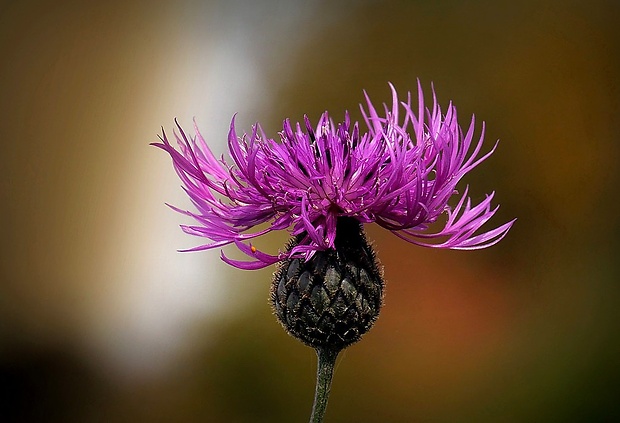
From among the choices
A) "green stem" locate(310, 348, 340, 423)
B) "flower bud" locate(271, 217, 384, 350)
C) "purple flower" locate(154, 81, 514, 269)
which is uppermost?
"purple flower" locate(154, 81, 514, 269)

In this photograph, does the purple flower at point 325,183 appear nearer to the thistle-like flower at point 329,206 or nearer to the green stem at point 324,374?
the thistle-like flower at point 329,206

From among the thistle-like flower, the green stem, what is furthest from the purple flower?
the green stem

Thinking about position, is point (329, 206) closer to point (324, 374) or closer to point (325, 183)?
point (325, 183)

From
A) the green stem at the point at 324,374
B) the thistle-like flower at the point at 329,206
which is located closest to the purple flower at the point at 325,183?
the thistle-like flower at the point at 329,206

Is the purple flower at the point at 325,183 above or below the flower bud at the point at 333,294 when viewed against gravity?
above

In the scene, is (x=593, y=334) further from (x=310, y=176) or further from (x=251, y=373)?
(x=310, y=176)

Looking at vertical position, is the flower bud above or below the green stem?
above

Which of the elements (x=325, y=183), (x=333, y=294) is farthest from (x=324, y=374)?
(x=325, y=183)

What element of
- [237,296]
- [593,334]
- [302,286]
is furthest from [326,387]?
[593,334]

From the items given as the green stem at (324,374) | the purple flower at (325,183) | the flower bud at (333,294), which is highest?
the purple flower at (325,183)

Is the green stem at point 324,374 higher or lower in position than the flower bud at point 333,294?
lower

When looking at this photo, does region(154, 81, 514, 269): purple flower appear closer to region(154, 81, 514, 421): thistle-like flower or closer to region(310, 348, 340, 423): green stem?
region(154, 81, 514, 421): thistle-like flower
